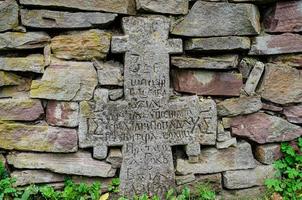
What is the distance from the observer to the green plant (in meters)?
3.79

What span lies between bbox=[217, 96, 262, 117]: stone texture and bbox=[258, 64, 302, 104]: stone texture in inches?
4.0

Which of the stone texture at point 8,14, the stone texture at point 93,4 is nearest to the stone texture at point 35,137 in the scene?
the stone texture at point 8,14

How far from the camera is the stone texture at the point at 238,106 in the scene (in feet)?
12.2

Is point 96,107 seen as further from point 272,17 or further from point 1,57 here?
point 272,17

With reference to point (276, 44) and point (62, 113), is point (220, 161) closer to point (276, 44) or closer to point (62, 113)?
point (276, 44)

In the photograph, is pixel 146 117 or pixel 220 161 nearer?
pixel 146 117

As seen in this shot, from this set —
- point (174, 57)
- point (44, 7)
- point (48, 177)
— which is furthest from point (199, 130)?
point (44, 7)

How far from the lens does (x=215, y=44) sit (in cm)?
357

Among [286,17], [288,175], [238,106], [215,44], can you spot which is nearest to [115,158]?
[238,106]

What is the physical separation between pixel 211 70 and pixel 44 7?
4.34 ft

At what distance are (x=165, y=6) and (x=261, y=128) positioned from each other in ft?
4.07

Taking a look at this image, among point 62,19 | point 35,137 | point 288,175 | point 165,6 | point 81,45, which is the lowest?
point 288,175

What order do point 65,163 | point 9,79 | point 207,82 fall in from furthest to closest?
point 207,82 → point 65,163 → point 9,79

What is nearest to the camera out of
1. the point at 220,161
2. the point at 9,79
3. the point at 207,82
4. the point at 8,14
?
the point at 8,14
